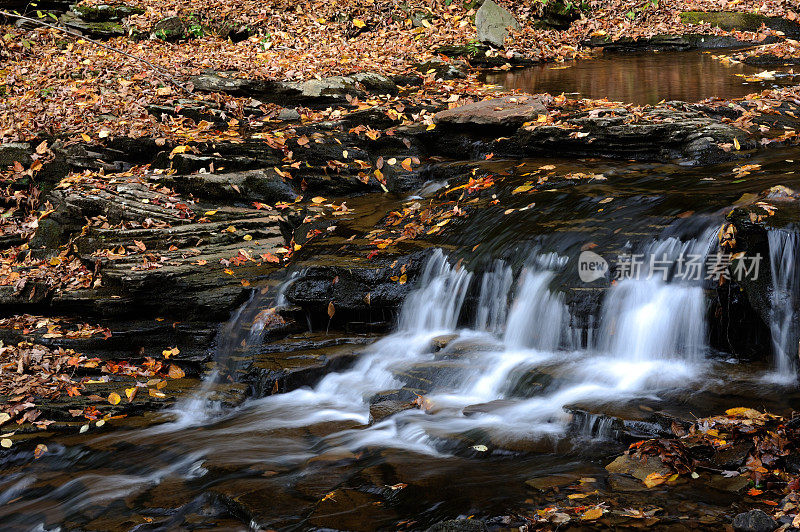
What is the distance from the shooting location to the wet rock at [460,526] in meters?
3.37

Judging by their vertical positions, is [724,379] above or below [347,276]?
below

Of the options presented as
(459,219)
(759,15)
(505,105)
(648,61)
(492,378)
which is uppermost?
(759,15)

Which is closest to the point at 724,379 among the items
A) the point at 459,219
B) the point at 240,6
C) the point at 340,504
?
the point at 340,504

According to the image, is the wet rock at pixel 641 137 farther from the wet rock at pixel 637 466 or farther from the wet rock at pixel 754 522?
the wet rock at pixel 754 522

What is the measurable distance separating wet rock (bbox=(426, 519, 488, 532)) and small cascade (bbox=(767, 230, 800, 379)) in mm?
2913

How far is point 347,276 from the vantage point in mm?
7039

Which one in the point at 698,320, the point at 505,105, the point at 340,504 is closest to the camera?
the point at 340,504

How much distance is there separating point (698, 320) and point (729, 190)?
1.75 m

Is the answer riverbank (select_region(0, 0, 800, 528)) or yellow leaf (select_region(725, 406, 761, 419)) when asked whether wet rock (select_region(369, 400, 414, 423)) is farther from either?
yellow leaf (select_region(725, 406, 761, 419))

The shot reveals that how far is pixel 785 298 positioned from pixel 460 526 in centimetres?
333

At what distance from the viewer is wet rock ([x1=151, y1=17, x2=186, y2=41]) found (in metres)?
14.5

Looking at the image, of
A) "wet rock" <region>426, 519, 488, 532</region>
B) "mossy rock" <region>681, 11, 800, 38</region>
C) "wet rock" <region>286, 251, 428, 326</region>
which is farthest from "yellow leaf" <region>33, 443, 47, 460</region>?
"mossy rock" <region>681, 11, 800, 38</region>

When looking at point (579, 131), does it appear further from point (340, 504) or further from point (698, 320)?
point (340, 504)

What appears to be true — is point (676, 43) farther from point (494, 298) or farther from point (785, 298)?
point (785, 298)
